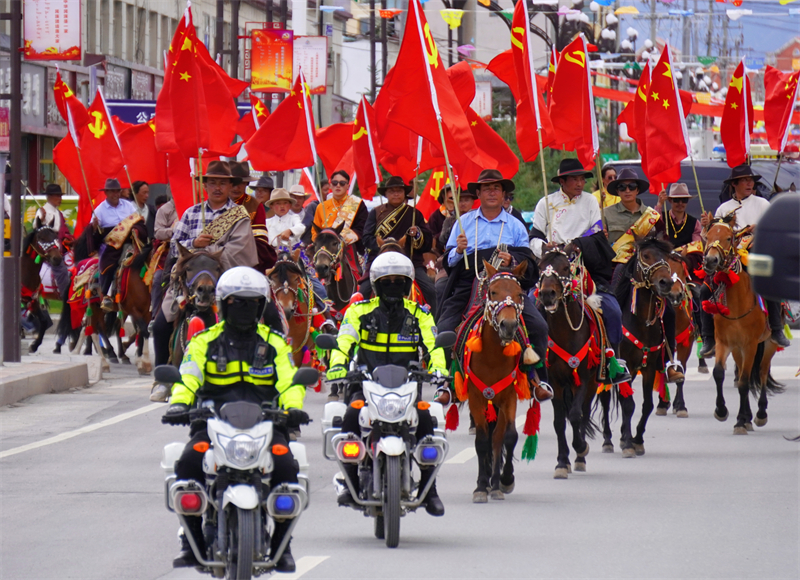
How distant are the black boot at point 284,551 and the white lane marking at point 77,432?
5.86m

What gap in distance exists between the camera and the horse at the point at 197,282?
11828 millimetres

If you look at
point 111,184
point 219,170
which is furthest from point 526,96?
point 111,184

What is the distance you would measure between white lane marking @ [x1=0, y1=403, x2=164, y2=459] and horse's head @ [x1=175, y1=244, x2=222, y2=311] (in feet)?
6.74

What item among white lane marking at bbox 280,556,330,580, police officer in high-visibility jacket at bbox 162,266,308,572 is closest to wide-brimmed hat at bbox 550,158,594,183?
white lane marking at bbox 280,556,330,580

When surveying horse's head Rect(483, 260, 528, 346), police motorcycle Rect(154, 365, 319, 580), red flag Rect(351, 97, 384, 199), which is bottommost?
police motorcycle Rect(154, 365, 319, 580)

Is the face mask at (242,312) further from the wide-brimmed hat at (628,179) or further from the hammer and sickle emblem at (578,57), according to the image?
the hammer and sickle emblem at (578,57)

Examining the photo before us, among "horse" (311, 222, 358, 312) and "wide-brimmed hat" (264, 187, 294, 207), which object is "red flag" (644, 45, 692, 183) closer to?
"horse" (311, 222, 358, 312)

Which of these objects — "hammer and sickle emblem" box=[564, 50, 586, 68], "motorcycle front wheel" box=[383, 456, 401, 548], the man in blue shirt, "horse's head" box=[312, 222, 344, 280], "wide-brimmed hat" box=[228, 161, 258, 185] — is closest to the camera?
"motorcycle front wheel" box=[383, 456, 401, 548]

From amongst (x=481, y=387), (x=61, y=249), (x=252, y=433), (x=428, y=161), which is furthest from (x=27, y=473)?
(x=61, y=249)

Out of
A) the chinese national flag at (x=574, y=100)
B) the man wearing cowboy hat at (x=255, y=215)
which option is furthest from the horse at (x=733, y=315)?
the man wearing cowboy hat at (x=255, y=215)

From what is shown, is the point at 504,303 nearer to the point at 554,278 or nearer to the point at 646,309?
the point at 554,278

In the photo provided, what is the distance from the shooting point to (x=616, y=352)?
13078 millimetres

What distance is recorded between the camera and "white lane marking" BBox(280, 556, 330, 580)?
312 inches

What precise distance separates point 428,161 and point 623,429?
296 inches
